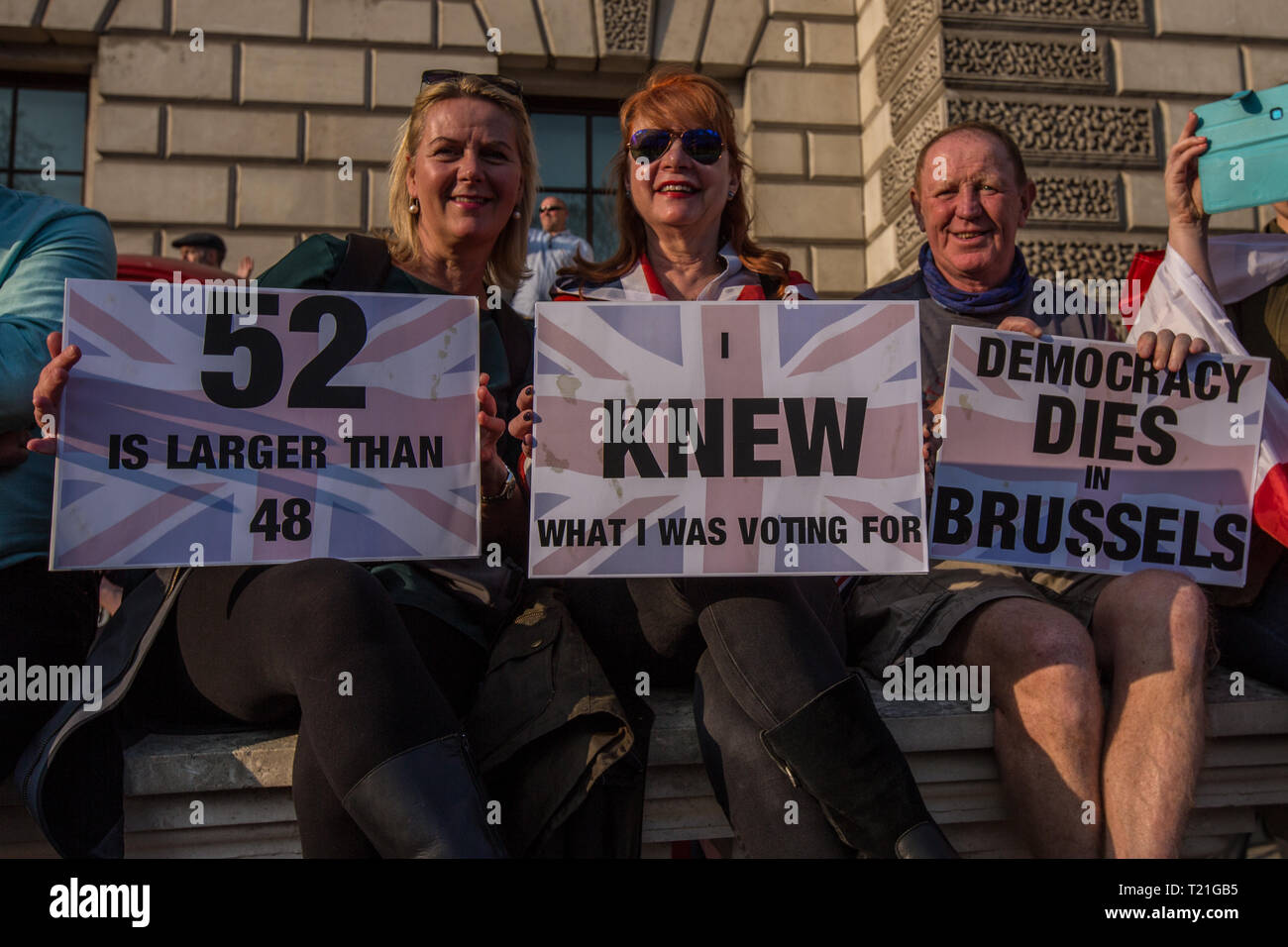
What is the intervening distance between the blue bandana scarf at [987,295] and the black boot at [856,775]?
1481 millimetres

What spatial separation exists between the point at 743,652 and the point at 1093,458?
1.12 meters

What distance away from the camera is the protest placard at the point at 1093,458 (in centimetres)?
243

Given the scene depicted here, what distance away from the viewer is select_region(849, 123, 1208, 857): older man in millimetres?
1995

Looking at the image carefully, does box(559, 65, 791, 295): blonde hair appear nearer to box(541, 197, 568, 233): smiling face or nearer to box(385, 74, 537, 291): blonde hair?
box(385, 74, 537, 291): blonde hair

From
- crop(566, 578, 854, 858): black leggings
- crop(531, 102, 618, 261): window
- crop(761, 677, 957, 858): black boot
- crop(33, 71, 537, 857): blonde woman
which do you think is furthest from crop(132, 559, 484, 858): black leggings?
crop(531, 102, 618, 261): window

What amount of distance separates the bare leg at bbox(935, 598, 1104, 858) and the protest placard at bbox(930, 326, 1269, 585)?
286 millimetres

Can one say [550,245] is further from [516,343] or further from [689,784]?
[689,784]

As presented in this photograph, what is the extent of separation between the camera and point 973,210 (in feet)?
9.66

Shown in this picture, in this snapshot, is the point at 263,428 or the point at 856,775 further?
the point at 263,428

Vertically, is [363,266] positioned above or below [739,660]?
above

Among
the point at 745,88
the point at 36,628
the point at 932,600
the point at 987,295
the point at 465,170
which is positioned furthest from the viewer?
the point at 745,88

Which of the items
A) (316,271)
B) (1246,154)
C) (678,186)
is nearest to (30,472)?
(316,271)

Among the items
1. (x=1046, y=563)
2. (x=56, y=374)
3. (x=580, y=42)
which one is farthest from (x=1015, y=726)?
(x=580, y=42)

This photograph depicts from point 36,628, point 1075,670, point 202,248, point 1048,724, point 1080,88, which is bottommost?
point 1048,724
